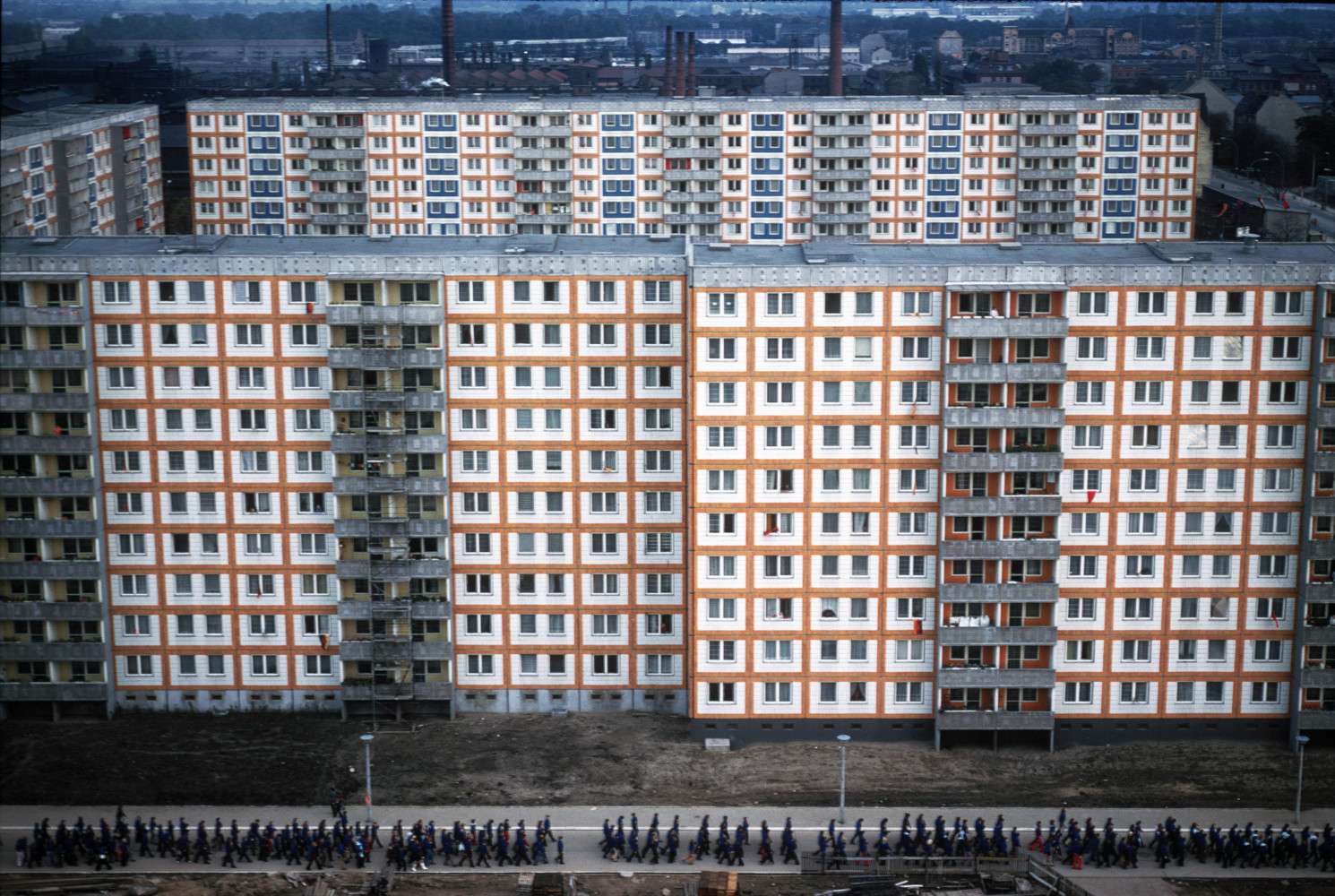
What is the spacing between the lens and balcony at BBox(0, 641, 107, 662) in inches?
3029

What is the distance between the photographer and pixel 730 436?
73062 millimetres

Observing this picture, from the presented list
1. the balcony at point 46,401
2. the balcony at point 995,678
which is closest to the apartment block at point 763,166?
the balcony at point 46,401

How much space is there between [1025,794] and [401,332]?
37411 millimetres

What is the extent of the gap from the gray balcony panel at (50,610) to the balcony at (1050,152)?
104394 millimetres

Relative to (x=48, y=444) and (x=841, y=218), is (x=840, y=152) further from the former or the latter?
(x=48, y=444)

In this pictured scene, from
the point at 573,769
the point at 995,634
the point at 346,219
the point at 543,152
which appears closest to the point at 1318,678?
the point at 995,634

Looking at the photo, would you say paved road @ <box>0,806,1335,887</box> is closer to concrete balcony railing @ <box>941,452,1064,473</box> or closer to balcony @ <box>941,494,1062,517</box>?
balcony @ <box>941,494,1062,517</box>

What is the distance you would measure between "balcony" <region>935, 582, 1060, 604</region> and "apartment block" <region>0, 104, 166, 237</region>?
7461 centimetres

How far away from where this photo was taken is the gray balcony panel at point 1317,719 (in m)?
73.3

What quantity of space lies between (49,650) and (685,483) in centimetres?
3352

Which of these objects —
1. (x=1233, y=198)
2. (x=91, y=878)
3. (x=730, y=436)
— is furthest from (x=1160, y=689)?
(x=1233, y=198)

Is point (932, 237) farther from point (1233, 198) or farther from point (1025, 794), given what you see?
point (1025, 794)

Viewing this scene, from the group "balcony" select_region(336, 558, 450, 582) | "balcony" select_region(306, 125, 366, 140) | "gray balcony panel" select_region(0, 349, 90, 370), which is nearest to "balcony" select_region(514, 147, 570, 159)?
"balcony" select_region(306, 125, 366, 140)

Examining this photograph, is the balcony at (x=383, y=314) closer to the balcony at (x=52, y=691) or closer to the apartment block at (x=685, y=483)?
the apartment block at (x=685, y=483)
